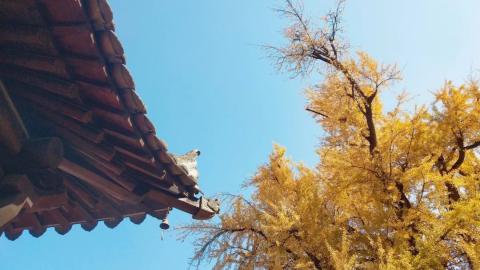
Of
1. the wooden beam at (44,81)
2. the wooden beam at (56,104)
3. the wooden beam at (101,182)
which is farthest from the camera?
the wooden beam at (101,182)

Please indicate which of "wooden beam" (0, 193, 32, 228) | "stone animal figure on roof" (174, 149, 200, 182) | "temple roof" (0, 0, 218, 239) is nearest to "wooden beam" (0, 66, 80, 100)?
"temple roof" (0, 0, 218, 239)

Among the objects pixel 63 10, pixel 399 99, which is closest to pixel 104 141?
pixel 63 10

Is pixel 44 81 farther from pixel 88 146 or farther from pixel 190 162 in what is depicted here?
pixel 190 162

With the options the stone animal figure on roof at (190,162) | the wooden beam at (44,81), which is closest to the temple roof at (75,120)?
the wooden beam at (44,81)

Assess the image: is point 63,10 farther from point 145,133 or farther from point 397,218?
point 397,218

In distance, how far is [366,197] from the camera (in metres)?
4.76

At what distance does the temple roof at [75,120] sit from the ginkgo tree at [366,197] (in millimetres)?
1415

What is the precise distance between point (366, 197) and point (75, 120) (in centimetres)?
354

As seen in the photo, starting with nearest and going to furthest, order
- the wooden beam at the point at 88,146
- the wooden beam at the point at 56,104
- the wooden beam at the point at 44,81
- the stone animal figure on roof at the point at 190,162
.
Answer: the wooden beam at the point at 44,81 < the wooden beam at the point at 56,104 < the wooden beam at the point at 88,146 < the stone animal figure on roof at the point at 190,162

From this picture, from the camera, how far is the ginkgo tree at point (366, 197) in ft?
12.7

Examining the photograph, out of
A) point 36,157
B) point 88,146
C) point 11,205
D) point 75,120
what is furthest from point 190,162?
point 11,205

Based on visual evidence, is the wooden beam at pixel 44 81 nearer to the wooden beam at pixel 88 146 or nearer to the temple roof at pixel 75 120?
the temple roof at pixel 75 120

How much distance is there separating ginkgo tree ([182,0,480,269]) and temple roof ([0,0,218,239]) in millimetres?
1415

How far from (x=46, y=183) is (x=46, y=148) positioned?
1.31 feet
